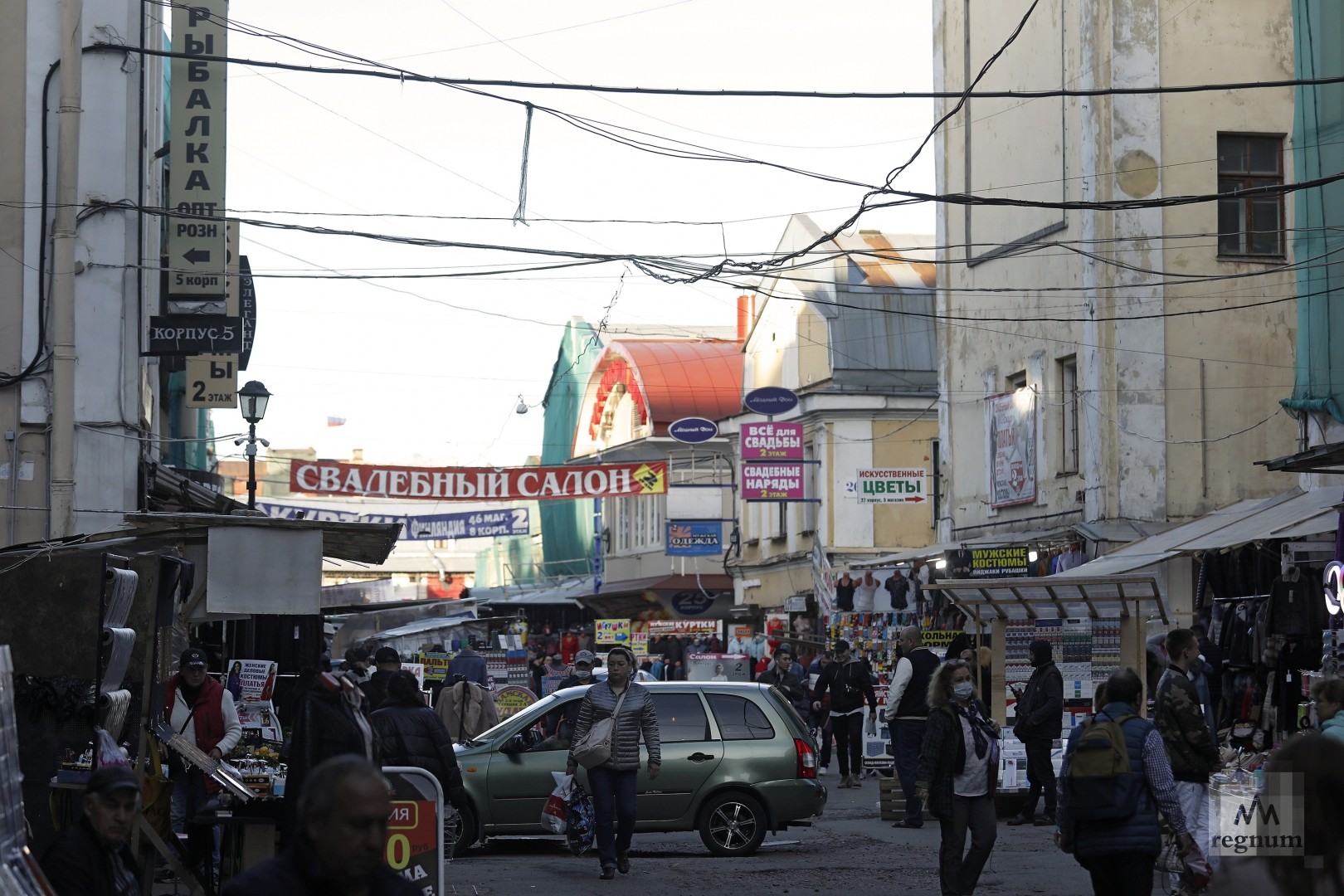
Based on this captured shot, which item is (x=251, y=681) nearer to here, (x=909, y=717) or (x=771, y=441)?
(x=909, y=717)

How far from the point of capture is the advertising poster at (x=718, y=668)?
34.4m

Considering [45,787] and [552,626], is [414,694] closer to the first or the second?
[45,787]

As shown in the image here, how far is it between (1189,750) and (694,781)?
526 centimetres

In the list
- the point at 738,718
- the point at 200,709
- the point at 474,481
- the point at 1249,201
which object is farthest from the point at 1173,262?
the point at 200,709

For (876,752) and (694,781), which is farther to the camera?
(876,752)

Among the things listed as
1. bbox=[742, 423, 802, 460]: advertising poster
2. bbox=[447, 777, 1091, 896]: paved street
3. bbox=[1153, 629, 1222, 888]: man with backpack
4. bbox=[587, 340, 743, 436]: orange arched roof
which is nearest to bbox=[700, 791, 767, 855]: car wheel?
bbox=[447, 777, 1091, 896]: paved street

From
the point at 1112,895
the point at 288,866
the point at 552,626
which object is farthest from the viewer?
the point at 552,626

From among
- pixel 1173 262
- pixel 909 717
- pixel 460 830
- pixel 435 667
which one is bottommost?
pixel 460 830

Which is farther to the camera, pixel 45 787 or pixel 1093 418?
pixel 1093 418

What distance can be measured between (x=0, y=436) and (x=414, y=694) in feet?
28.8

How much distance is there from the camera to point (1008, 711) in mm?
20156

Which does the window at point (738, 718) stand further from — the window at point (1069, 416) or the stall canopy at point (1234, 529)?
the window at point (1069, 416)

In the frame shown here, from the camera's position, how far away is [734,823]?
15602 millimetres

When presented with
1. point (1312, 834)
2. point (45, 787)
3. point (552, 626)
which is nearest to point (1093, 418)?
point (45, 787)
